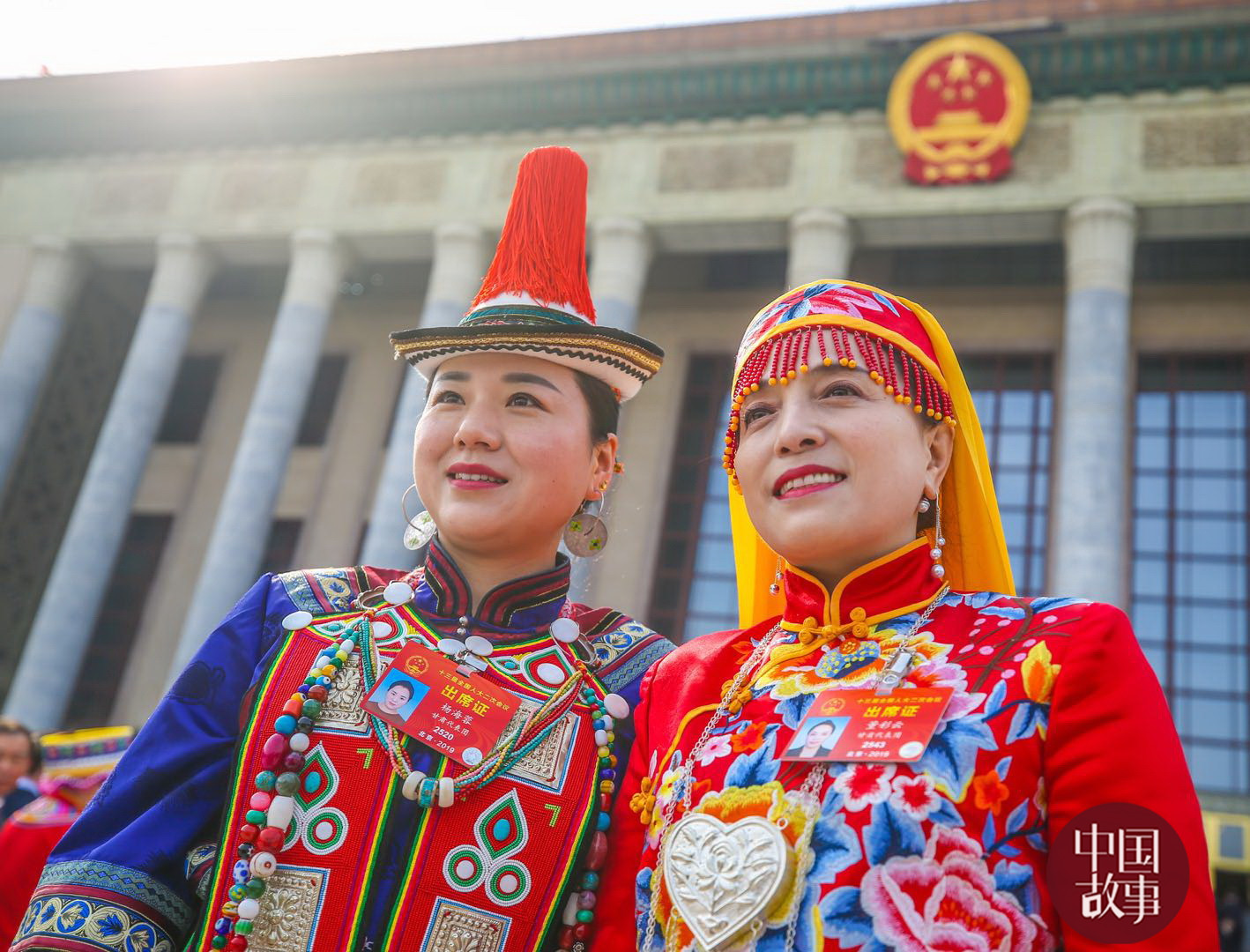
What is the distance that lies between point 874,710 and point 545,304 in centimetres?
139

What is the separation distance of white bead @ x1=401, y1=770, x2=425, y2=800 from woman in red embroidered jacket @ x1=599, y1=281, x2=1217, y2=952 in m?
0.44

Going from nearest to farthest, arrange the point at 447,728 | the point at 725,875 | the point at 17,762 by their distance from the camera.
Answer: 1. the point at 725,875
2. the point at 447,728
3. the point at 17,762

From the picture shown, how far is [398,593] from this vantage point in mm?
2719

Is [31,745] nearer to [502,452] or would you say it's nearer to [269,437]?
[502,452]

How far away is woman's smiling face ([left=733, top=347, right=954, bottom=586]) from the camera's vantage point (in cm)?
226

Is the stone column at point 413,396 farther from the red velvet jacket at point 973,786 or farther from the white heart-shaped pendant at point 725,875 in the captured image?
the white heart-shaped pendant at point 725,875

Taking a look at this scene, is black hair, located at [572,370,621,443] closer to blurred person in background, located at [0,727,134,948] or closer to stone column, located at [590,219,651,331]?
blurred person in background, located at [0,727,134,948]

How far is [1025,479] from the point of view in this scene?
1638cm

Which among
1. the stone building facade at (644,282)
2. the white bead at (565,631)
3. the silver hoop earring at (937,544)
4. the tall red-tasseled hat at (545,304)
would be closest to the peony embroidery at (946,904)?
the silver hoop earring at (937,544)

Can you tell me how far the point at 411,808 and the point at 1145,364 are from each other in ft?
54.5

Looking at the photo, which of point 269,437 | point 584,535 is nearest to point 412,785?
point 584,535

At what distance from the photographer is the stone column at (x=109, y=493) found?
16.4 m

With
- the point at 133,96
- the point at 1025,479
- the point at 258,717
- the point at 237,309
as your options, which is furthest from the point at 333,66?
the point at 258,717

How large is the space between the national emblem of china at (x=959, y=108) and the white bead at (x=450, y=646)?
13.8 metres
